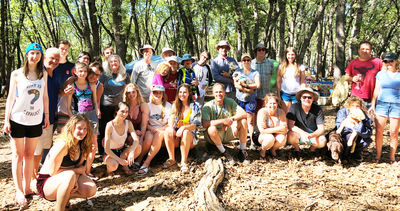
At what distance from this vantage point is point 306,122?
4.88m

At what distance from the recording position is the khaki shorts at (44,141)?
3.80 metres

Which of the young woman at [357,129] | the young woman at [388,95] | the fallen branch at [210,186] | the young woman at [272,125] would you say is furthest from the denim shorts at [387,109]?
the fallen branch at [210,186]

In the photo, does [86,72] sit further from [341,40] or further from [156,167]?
[341,40]

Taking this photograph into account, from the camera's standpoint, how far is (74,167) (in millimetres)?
3273

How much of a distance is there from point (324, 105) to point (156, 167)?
28.5ft

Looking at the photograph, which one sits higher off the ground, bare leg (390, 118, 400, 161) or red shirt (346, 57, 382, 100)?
red shirt (346, 57, 382, 100)

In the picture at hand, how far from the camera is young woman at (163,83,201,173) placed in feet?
14.7

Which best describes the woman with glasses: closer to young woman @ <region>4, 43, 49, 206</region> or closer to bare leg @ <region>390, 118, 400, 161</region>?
bare leg @ <region>390, 118, 400, 161</region>

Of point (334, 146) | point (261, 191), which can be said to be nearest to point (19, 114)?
point (261, 191)

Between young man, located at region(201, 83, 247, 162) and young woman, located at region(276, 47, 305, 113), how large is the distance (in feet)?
3.91

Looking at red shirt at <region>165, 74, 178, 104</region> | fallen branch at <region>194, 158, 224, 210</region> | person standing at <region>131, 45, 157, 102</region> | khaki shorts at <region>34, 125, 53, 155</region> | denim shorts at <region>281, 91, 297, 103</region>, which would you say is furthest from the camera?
person standing at <region>131, 45, 157, 102</region>

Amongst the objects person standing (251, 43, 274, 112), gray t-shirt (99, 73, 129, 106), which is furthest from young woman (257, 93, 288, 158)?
gray t-shirt (99, 73, 129, 106)

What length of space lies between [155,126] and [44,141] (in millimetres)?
1729

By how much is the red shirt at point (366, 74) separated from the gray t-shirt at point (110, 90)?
4478mm
